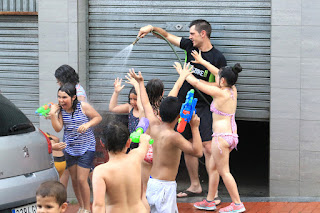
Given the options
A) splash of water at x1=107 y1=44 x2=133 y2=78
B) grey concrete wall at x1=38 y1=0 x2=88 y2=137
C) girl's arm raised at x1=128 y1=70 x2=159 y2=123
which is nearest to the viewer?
girl's arm raised at x1=128 y1=70 x2=159 y2=123

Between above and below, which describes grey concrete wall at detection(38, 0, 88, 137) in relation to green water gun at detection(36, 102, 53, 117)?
above

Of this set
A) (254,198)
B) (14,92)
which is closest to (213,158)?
(254,198)

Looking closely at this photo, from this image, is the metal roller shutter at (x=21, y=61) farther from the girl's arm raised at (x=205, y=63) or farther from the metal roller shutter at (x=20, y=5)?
the girl's arm raised at (x=205, y=63)

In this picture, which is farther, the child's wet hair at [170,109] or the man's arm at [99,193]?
the child's wet hair at [170,109]

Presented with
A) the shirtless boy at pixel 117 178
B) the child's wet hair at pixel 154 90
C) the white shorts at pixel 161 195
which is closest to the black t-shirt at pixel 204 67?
the child's wet hair at pixel 154 90

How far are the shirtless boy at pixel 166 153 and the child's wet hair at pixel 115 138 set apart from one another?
3.18 feet

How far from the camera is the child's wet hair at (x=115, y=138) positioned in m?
5.18

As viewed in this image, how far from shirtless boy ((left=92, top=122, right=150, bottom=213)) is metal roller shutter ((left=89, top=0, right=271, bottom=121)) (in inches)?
161

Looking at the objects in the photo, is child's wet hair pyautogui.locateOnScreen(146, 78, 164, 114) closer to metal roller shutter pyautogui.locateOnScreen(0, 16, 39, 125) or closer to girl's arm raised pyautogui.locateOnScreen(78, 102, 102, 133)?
girl's arm raised pyautogui.locateOnScreen(78, 102, 102, 133)

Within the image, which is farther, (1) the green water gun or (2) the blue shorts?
(2) the blue shorts

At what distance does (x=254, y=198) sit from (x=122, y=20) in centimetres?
319

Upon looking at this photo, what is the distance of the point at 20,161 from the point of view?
564 centimetres

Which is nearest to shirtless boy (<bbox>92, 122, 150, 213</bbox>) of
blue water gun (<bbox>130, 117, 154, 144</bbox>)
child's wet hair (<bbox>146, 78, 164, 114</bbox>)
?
blue water gun (<bbox>130, 117, 154, 144</bbox>)

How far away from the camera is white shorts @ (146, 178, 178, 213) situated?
6141 millimetres
